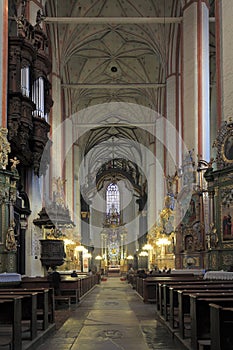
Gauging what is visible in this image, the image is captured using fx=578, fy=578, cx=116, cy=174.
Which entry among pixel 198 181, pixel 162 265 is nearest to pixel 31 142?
pixel 198 181

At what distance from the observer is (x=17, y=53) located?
693 inches

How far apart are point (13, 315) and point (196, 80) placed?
18554 millimetres

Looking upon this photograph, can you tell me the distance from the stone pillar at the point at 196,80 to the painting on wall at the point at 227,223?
7.94 meters

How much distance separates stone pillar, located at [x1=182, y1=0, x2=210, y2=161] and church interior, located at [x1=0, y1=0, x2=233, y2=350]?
0.15 feet

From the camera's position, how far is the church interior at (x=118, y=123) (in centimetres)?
1571

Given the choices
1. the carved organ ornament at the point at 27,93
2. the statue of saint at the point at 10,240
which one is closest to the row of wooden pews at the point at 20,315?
the statue of saint at the point at 10,240

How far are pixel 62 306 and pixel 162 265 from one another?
14.8 meters

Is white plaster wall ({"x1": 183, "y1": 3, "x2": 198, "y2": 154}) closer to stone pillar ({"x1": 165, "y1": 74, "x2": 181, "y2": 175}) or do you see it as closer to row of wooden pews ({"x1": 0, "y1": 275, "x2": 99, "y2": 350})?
stone pillar ({"x1": 165, "y1": 74, "x2": 181, "y2": 175})

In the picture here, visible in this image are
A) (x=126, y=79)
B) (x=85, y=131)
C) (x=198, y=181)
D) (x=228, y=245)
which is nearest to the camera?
(x=228, y=245)

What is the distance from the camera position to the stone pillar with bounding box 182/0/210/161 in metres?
23.6

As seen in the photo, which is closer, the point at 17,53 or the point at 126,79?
the point at 17,53

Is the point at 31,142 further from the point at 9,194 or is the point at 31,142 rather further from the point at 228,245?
the point at 228,245

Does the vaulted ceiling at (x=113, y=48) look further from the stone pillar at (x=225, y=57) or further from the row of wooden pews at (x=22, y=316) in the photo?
the row of wooden pews at (x=22, y=316)

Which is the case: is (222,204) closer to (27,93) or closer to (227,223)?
(227,223)
